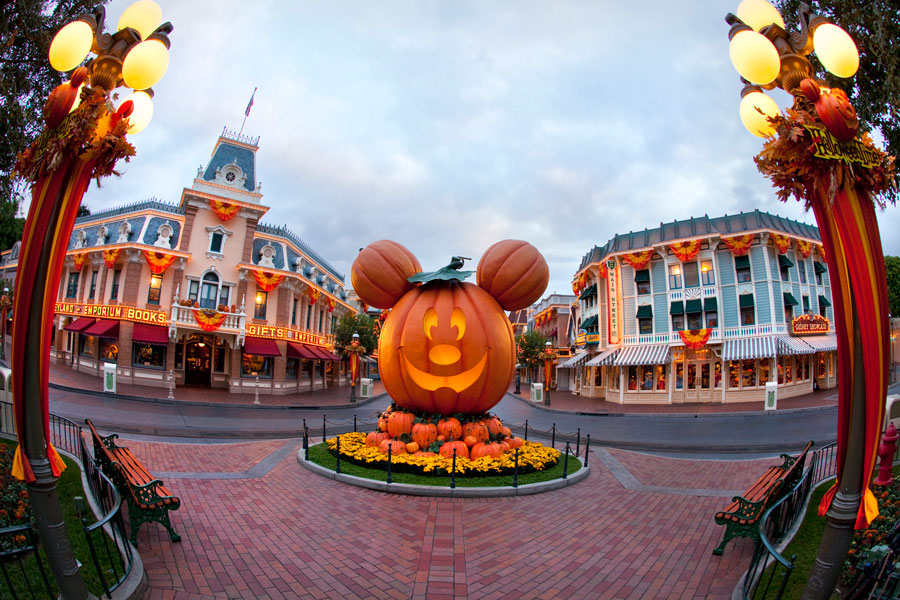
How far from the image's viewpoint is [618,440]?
1530cm

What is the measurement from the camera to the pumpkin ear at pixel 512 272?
1011 centimetres

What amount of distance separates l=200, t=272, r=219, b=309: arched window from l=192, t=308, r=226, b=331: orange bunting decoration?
1801 millimetres

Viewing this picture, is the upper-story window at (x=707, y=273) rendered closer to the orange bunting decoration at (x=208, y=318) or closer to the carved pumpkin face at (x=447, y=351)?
the carved pumpkin face at (x=447, y=351)

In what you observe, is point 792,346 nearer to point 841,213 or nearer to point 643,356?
point 643,356

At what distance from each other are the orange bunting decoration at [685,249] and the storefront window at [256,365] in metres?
26.5

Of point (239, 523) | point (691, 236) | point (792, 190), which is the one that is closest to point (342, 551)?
point (239, 523)

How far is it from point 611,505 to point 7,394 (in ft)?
35.1

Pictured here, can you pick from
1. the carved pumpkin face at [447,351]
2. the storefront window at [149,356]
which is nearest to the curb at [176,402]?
the storefront window at [149,356]

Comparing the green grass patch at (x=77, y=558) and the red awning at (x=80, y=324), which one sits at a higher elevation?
the red awning at (x=80, y=324)

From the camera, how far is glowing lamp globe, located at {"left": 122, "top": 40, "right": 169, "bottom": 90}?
3.63 metres

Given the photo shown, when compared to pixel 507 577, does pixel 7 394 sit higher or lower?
higher

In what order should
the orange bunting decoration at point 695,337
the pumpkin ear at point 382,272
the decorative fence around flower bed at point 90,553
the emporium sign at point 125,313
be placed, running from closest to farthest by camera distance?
the decorative fence around flower bed at point 90,553 < the pumpkin ear at point 382,272 < the emporium sign at point 125,313 < the orange bunting decoration at point 695,337

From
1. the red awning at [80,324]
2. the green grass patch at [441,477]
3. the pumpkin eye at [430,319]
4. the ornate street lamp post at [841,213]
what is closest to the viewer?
the ornate street lamp post at [841,213]

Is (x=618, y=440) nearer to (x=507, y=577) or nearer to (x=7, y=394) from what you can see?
(x=507, y=577)
